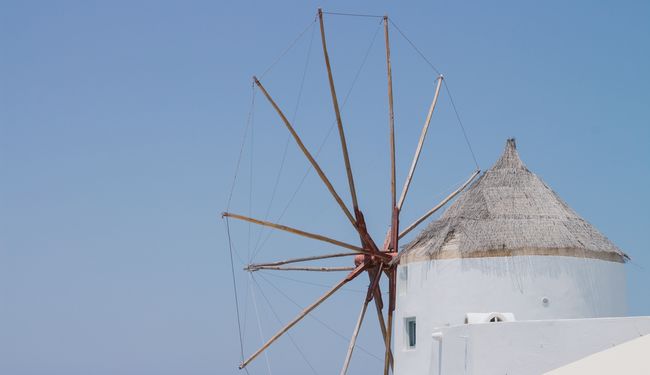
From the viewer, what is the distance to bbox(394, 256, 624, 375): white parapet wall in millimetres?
22438

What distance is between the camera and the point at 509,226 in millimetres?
23562

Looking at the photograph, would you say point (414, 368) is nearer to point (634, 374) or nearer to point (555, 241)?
point (555, 241)

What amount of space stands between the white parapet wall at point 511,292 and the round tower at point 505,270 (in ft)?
0.07

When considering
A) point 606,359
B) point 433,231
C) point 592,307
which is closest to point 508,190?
point 433,231

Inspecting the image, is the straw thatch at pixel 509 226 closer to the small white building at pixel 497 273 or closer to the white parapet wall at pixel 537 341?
the small white building at pixel 497 273

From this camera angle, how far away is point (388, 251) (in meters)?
27.3

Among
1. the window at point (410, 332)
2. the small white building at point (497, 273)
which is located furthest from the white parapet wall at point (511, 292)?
the window at point (410, 332)

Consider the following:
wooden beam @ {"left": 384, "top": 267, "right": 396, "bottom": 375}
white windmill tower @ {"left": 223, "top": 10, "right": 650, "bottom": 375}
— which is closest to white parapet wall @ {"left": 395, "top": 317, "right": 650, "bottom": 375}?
white windmill tower @ {"left": 223, "top": 10, "right": 650, "bottom": 375}

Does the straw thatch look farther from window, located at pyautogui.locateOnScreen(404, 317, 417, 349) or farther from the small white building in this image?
window, located at pyautogui.locateOnScreen(404, 317, 417, 349)

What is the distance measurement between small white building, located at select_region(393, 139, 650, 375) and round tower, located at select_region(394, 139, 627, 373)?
0.02 meters

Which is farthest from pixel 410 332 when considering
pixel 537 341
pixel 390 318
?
pixel 537 341

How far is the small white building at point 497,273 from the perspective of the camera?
73.5 ft

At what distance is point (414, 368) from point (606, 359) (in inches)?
334

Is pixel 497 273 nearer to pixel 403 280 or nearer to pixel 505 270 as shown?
pixel 505 270
